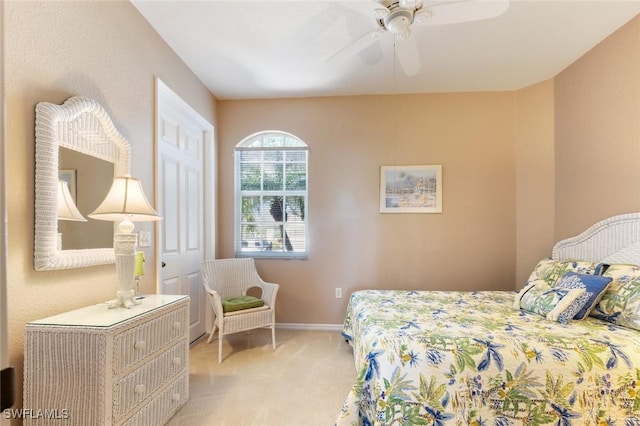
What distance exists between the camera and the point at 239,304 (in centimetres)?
291

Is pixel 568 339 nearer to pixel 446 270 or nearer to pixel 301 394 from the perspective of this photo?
pixel 301 394

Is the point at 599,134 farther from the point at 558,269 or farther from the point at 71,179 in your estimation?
the point at 71,179

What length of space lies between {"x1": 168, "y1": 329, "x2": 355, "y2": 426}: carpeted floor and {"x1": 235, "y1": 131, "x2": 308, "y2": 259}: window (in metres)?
1.02

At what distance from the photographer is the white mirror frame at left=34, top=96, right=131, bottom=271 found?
1.45m

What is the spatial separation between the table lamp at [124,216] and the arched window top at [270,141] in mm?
2109

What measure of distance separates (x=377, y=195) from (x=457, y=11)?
204 centimetres

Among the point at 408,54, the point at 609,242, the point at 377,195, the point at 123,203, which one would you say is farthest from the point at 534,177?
the point at 123,203

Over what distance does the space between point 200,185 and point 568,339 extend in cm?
332

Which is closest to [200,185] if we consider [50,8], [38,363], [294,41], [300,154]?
[300,154]

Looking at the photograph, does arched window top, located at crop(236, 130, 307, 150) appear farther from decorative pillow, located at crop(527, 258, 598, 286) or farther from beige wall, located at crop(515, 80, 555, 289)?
decorative pillow, located at crop(527, 258, 598, 286)

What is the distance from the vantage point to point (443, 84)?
3354mm

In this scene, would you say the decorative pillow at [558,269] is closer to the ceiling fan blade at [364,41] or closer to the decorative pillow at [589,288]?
the decorative pillow at [589,288]

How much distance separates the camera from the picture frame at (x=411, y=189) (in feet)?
11.6

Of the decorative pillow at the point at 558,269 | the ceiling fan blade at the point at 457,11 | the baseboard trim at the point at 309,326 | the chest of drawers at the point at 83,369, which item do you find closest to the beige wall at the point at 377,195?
the baseboard trim at the point at 309,326
